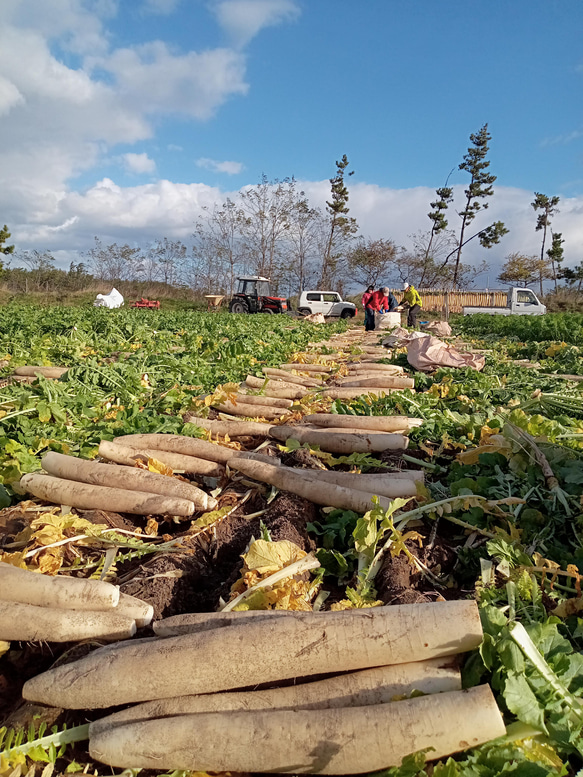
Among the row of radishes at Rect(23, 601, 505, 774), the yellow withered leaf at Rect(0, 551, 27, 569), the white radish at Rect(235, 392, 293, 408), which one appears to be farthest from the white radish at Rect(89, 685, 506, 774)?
A: the white radish at Rect(235, 392, 293, 408)

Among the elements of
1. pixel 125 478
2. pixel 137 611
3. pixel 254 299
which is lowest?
pixel 137 611

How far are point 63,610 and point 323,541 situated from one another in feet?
4.53

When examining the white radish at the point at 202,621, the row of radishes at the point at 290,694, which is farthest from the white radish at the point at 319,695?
the white radish at the point at 202,621

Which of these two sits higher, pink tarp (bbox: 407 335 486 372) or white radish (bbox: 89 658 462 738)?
pink tarp (bbox: 407 335 486 372)

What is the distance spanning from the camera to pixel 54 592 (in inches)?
83.1

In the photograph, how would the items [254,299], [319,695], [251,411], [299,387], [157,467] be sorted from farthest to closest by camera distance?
[254,299]
[299,387]
[251,411]
[157,467]
[319,695]

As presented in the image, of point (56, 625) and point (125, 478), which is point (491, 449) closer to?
point (125, 478)

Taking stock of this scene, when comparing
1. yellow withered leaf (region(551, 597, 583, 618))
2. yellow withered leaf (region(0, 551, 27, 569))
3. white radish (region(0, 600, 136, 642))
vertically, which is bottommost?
white radish (region(0, 600, 136, 642))

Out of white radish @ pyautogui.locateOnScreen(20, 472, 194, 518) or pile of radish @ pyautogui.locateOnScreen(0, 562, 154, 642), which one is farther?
white radish @ pyautogui.locateOnScreen(20, 472, 194, 518)

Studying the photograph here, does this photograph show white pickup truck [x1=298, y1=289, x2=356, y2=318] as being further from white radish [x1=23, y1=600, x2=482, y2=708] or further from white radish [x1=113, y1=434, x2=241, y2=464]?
white radish [x1=23, y1=600, x2=482, y2=708]

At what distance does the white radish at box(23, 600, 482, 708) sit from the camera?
1590 millimetres

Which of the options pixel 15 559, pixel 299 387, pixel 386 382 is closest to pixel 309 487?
pixel 15 559

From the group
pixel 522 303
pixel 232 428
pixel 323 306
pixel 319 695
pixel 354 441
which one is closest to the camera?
pixel 319 695

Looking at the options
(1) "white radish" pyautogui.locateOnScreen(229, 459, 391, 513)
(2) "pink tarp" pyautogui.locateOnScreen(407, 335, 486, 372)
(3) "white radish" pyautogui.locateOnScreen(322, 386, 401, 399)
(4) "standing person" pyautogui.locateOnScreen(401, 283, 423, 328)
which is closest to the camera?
(1) "white radish" pyautogui.locateOnScreen(229, 459, 391, 513)
